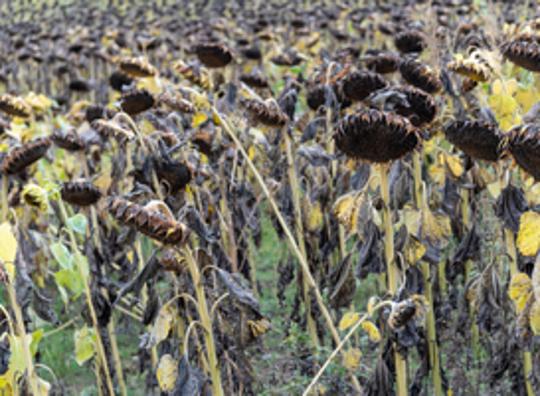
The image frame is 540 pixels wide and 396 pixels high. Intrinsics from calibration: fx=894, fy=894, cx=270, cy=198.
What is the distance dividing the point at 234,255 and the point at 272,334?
1.07 meters

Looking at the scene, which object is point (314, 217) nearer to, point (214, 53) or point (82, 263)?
point (214, 53)

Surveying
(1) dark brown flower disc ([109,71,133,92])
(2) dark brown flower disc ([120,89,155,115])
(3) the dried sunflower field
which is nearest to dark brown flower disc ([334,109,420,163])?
(3) the dried sunflower field

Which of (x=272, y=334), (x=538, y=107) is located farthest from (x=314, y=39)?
(x=538, y=107)

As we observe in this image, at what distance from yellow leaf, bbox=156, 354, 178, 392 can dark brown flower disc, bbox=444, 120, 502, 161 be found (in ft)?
2.88

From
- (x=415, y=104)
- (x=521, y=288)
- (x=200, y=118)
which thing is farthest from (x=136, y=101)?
(x=521, y=288)

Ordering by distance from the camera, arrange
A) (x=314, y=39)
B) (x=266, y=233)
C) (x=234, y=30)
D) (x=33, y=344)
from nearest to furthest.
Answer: (x=33, y=344) → (x=266, y=233) → (x=314, y=39) → (x=234, y=30)

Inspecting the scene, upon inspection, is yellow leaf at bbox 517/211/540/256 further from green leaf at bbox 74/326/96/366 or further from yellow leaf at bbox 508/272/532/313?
green leaf at bbox 74/326/96/366

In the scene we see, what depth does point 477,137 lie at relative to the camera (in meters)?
2.16

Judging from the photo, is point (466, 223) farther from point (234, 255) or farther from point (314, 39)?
point (314, 39)

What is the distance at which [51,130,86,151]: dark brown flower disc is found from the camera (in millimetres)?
3088

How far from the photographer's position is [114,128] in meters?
2.35

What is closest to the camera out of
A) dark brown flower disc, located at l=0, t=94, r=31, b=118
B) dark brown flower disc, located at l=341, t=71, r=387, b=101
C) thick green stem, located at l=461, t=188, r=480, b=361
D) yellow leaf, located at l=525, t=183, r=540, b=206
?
yellow leaf, located at l=525, t=183, r=540, b=206

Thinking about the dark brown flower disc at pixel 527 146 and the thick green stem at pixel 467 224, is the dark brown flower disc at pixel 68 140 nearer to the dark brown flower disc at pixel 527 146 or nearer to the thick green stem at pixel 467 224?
the thick green stem at pixel 467 224

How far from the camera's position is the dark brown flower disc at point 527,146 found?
161 centimetres
